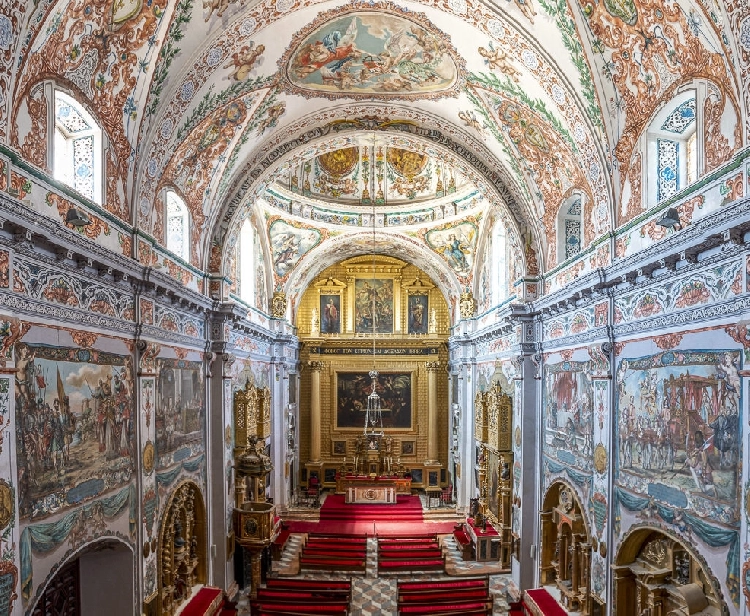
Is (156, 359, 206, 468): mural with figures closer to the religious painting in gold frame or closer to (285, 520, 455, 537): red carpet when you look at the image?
(285, 520, 455, 537): red carpet

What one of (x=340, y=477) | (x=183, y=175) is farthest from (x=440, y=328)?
(x=183, y=175)

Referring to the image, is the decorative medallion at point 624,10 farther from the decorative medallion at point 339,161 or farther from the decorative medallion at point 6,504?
the decorative medallion at point 339,161

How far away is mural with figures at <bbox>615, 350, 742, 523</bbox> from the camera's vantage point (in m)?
7.14

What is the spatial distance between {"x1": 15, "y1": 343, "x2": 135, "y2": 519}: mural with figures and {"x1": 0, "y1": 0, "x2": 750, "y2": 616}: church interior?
5 cm

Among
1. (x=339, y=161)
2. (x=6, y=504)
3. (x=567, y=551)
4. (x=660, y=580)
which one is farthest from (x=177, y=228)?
(x=660, y=580)

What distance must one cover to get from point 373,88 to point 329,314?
55.5ft

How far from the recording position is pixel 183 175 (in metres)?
13.1

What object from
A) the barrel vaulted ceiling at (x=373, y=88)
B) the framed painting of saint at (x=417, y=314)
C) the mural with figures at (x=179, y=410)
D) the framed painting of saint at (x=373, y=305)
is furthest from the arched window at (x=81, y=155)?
the framed painting of saint at (x=417, y=314)

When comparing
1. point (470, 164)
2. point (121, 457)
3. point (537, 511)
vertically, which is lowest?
point (537, 511)

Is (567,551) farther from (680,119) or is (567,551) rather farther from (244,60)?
(244,60)

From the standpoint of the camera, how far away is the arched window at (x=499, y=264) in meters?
20.0

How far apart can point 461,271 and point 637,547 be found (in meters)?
15.7

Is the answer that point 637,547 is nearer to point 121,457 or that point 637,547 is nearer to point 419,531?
point 121,457

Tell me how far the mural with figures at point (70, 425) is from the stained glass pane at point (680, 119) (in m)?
8.98
